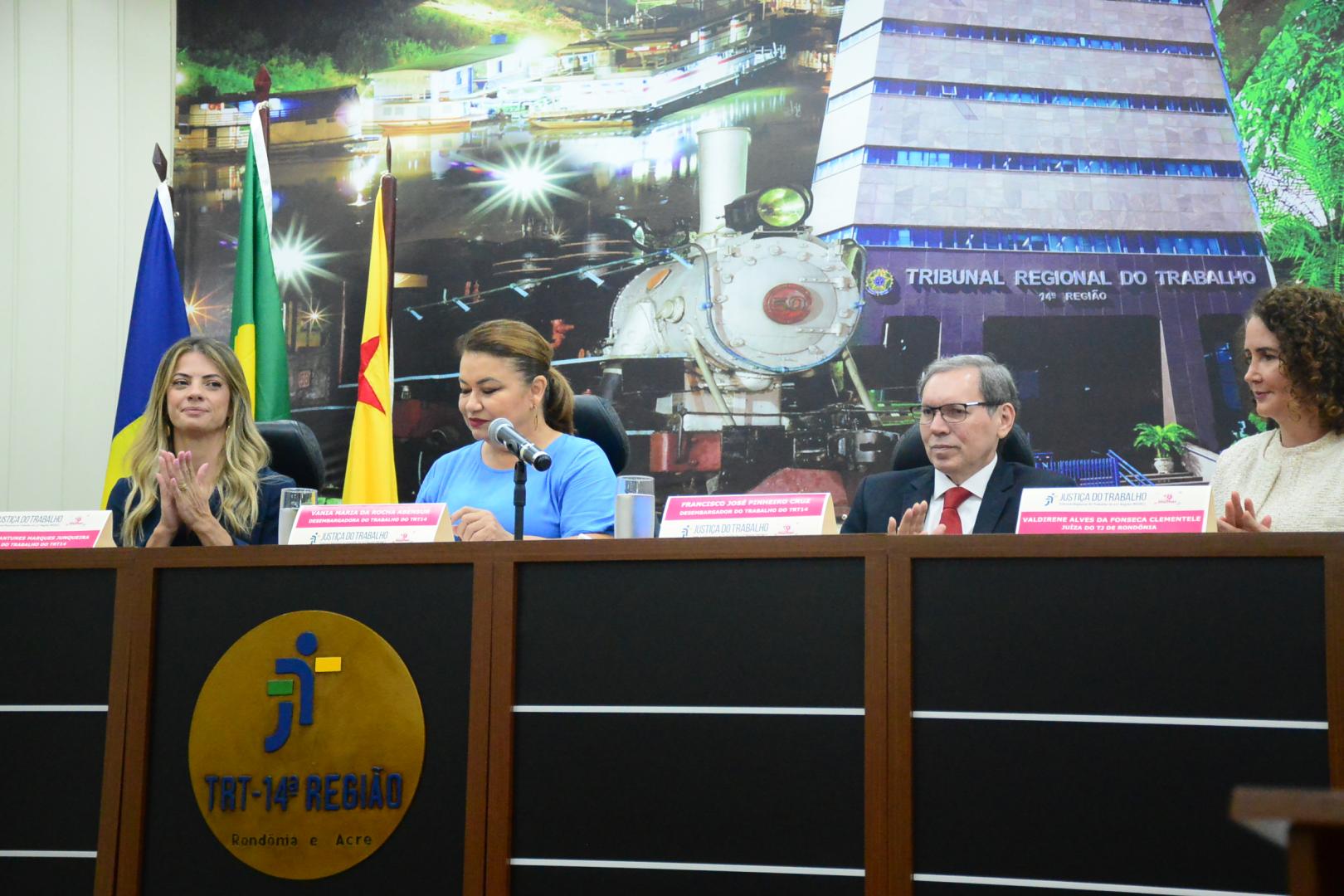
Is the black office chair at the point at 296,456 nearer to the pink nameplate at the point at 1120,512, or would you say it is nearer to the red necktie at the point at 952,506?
the red necktie at the point at 952,506

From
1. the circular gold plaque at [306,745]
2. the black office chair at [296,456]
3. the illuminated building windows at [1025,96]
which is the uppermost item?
the illuminated building windows at [1025,96]

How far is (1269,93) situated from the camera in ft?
11.9

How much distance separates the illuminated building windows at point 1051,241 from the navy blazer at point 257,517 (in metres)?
1.84

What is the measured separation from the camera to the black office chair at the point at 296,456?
9.83ft

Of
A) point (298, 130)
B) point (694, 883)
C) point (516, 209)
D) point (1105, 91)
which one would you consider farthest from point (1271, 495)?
point (298, 130)

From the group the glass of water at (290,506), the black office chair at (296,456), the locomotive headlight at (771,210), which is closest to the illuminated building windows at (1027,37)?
the locomotive headlight at (771,210)

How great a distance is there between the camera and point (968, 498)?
8.76ft

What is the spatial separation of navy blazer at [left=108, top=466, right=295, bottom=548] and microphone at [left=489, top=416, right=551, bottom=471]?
1.95 ft

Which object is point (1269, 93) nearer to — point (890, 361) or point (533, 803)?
point (890, 361)

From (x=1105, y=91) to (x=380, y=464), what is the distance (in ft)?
7.96

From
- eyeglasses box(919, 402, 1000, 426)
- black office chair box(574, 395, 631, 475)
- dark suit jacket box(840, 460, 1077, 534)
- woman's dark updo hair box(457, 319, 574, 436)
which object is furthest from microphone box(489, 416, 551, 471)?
eyeglasses box(919, 402, 1000, 426)

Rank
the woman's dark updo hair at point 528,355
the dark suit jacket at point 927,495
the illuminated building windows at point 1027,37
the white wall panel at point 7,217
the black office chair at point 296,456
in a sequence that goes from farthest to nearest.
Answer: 1. the white wall panel at point 7,217
2. the illuminated building windows at point 1027,37
3. the black office chair at point 296,456
4. the woman's dark updo hair at point 528,355
5. the dark suit jacket at point 927,495

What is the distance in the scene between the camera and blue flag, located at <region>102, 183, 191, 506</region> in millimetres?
4020

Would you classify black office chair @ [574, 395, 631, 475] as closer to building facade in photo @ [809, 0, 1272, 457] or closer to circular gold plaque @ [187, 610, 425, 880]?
circular gold plaque @ [187, 610, 425, 880]
